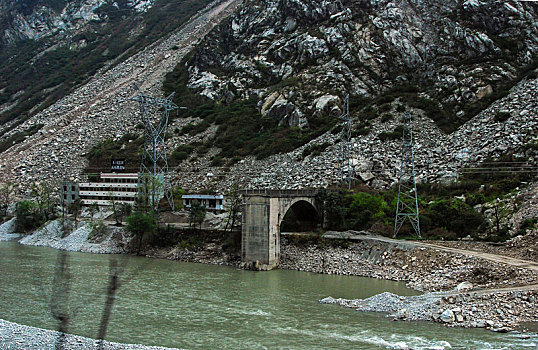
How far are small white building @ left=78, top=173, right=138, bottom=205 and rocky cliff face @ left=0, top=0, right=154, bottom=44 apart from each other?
93.3 m

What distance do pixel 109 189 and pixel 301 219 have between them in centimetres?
3257

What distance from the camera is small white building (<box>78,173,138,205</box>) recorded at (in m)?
62.5

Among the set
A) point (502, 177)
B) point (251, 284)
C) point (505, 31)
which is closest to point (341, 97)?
point (505, 31)

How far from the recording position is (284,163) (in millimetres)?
55969

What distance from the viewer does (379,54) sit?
6994 cm

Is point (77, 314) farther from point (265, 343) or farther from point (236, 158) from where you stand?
point (236, 158)

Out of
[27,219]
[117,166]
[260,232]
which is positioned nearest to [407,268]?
[260,232]

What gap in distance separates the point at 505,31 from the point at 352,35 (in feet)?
71.1

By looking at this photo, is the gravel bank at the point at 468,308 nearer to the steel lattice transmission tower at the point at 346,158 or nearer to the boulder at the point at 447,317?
the boulder at the point at 447,317

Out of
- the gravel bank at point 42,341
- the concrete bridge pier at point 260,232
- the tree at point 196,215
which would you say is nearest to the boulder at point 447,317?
the gravel bank at point 42,341

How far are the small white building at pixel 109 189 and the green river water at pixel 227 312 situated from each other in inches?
1151

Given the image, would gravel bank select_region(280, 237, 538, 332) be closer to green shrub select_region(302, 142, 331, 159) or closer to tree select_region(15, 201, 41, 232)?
green shrub select_region(302, 142, 331, 159)

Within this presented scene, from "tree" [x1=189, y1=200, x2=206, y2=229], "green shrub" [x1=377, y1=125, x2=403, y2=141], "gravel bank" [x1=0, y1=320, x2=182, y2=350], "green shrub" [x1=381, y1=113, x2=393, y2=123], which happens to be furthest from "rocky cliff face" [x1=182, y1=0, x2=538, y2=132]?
"gravel bank" [x1=0, y1=320, x2=182, y2=350]

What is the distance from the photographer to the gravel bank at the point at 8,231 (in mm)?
50812
